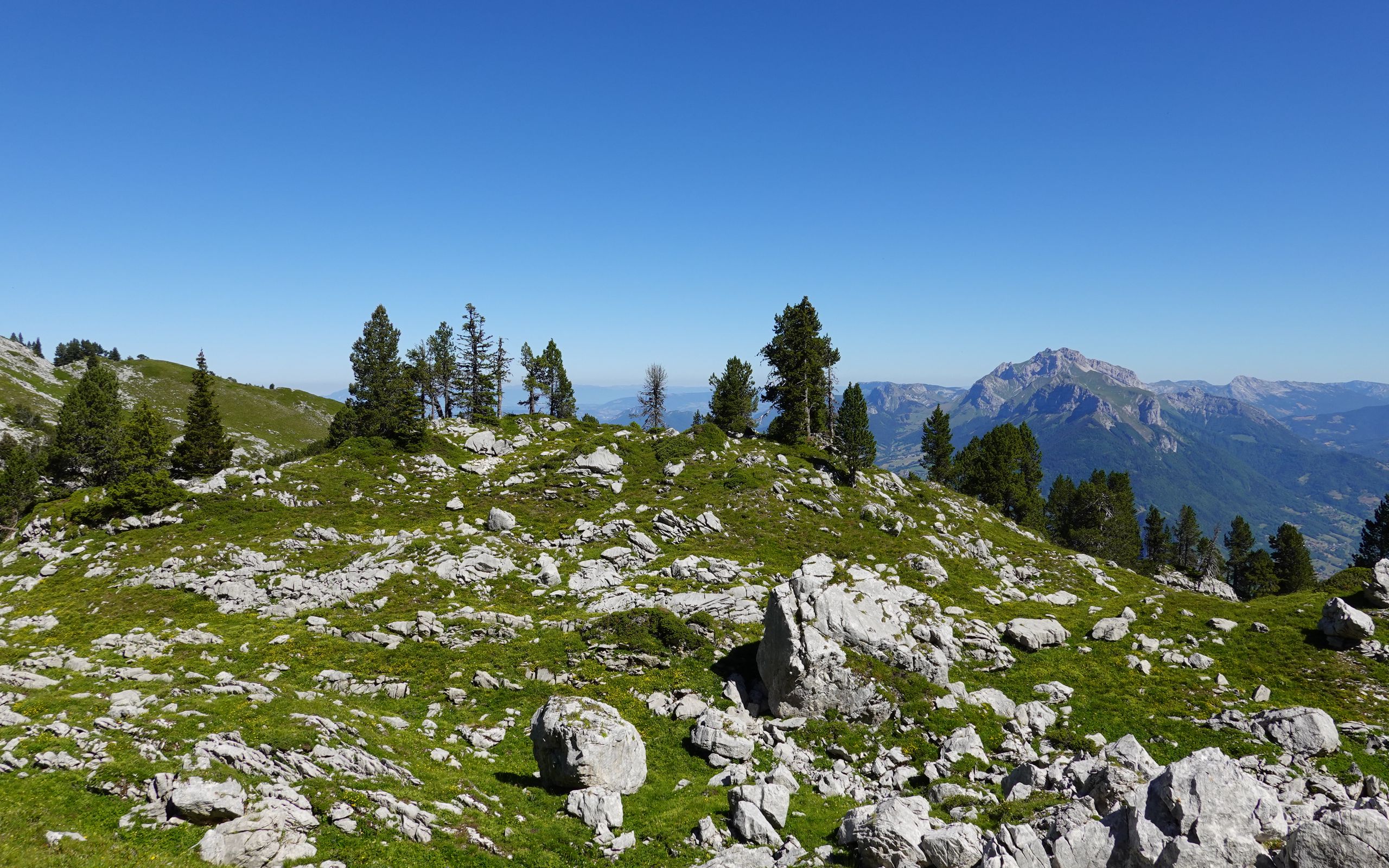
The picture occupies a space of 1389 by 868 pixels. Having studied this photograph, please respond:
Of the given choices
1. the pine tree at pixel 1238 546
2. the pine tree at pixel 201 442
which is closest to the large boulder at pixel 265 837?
the pine tree at pixel 201 442

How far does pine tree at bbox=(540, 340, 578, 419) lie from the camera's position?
9525 cm

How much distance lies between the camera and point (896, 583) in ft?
135

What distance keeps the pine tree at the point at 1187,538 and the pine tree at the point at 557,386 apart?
113332mm

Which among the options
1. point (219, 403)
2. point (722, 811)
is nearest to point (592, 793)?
point (722, 811)

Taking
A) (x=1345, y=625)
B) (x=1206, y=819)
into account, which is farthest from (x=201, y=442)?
(x=1345, y=625)

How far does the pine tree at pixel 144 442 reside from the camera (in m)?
54.3

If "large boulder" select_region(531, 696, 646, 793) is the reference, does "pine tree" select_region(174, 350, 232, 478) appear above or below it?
above

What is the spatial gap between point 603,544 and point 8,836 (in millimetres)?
34925

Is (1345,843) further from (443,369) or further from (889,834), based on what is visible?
(443,369)

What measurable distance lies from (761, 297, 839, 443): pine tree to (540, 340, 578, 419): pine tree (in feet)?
122

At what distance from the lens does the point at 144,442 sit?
55250 millimetres

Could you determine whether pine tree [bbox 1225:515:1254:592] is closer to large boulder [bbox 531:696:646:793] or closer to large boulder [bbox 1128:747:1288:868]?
large boulder [bbox 1128:747:1288:868]

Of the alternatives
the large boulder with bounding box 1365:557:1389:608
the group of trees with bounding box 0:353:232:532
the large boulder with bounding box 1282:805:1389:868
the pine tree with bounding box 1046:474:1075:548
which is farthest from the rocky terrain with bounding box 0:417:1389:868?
the pine tree with bounding box 1046:474:1075:548

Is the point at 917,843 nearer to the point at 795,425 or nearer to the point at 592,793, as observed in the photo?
the point at 592,793
